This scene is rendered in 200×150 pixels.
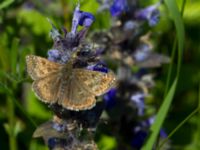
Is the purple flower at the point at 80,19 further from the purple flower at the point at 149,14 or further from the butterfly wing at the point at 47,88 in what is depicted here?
the purple flower at the point at 149,14

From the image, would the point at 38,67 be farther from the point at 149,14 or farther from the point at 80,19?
the point at 149,14

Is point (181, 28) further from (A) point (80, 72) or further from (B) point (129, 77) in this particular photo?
(B) point (129, 77)

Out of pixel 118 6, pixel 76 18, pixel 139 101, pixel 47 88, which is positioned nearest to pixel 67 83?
pixel 47 88

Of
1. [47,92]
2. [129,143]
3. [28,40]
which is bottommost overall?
[129,143]

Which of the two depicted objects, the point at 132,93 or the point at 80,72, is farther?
the point at 132,93

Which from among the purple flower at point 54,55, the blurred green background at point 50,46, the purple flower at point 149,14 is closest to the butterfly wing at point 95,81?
the purple flower at point 54,55

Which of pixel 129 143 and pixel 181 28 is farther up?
pixel 181 28

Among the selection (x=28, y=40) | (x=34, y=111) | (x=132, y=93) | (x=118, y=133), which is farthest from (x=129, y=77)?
(x=28, y=40)
